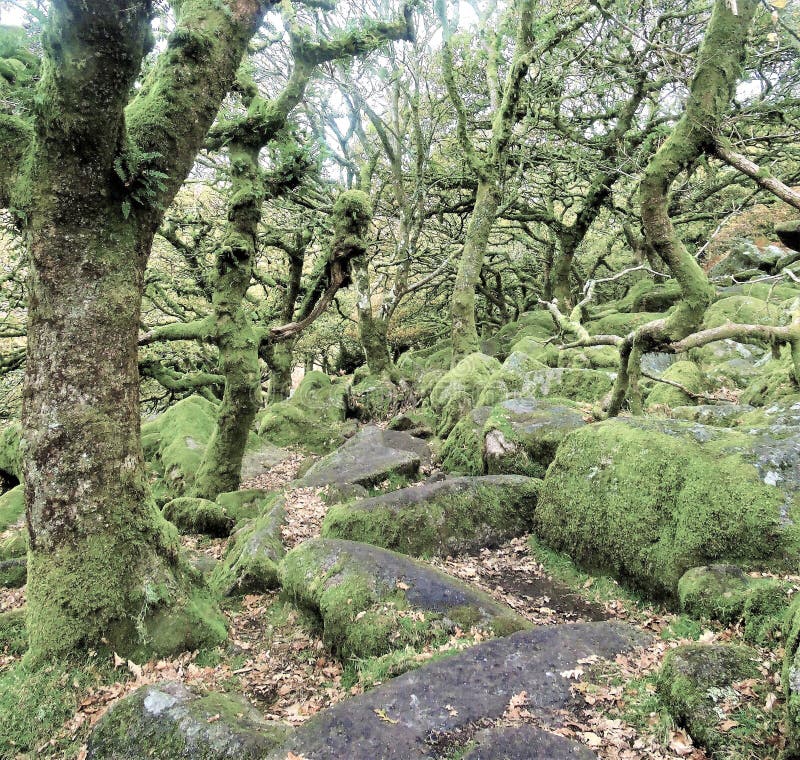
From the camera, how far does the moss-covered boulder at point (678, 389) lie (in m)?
9.91

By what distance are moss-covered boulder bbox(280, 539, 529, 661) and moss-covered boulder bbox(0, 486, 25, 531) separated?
8.82 meters

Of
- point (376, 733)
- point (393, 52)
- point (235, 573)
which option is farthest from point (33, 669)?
point (393, 52)

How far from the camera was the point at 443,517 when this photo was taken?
6.94 metres

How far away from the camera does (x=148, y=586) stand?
4832 millimetres

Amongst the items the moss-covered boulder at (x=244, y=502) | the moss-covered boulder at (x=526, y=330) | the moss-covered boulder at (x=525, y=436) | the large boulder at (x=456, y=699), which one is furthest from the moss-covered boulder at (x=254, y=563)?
the moss-covered boulder at (x=526, y=330)

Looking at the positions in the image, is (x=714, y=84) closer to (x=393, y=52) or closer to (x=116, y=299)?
(x=116, y=299)

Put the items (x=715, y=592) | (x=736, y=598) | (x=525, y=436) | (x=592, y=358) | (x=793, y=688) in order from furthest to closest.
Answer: (x=592, y=358) < (x=525, y=436) < (x=715, y=592) < (x=736, y=598) < (x=793, y=688)

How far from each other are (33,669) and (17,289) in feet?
45.6

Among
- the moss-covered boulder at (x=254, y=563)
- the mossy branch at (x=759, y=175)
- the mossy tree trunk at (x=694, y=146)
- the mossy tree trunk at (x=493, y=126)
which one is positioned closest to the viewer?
the mossy branch at (x=759, y=175)

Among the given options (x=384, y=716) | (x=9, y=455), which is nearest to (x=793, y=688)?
(x=384, y=716)

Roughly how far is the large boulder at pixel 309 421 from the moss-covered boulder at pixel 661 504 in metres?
9.43

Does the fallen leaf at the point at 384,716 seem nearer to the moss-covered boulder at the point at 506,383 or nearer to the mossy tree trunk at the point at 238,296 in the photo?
the mossy tree trunk at the point at 238,296

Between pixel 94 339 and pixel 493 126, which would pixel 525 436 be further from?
pixel 493 126

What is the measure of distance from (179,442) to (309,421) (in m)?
4.19
